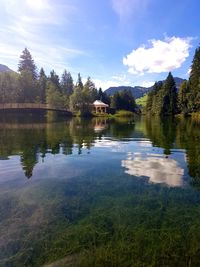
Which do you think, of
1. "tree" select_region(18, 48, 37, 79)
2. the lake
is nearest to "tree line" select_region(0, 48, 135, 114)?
"tree" select_region(18, 48, 37, 79)

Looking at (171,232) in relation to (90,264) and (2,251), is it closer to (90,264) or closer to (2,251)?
(90,264)

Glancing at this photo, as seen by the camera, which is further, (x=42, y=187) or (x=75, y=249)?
(x=42, y=187)

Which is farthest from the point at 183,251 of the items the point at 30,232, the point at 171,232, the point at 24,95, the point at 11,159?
the point at 24,95

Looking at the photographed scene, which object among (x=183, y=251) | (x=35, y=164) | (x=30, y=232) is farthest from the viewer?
(x=35, y=164)

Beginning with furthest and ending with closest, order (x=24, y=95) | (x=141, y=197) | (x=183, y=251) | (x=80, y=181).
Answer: (x=24, y=95)
(x=80, y=181)
(x=141, y=197)
(x=183, y=251)

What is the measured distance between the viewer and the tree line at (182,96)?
8429 cm

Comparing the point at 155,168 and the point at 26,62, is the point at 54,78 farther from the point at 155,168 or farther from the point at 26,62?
the point at 155,168

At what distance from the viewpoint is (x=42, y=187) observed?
1159cm

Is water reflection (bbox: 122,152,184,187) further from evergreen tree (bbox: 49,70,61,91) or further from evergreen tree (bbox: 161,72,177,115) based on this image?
evergreen tree (bbox: 49,70,61,91)

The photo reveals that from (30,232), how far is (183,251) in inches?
174

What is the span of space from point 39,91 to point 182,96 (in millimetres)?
57928

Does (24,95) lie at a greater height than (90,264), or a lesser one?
greater

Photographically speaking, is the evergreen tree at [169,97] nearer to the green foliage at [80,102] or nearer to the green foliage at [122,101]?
the green foliage at [80,102]

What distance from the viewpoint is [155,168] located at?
50.1 ft
